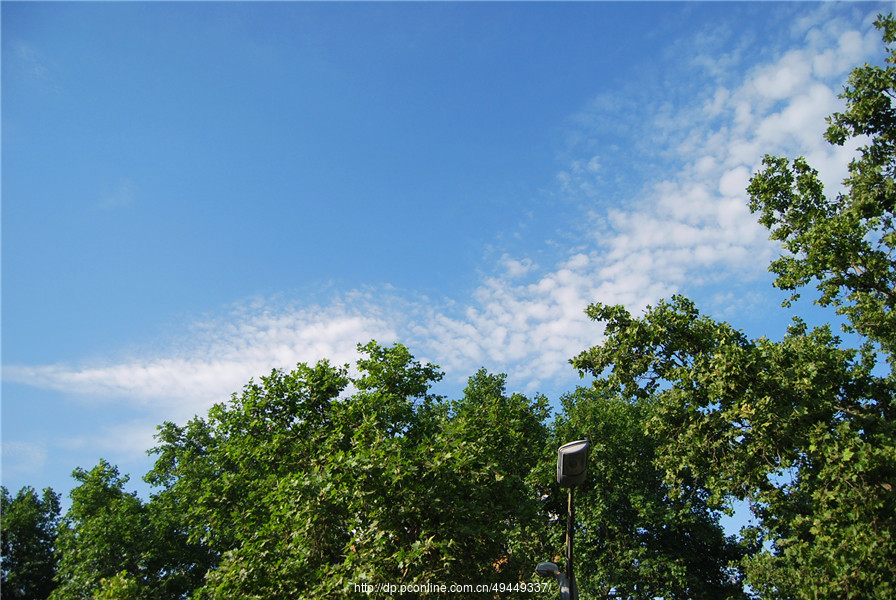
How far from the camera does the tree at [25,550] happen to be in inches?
1171

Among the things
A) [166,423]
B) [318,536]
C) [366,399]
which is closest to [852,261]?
[366,399]

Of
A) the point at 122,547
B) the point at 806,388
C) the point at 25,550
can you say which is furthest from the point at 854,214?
the point at 25,550

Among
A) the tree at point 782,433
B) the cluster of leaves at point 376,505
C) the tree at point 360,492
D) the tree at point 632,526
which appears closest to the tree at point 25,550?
the cluster of leaves at point 376,505

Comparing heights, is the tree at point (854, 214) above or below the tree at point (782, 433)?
above

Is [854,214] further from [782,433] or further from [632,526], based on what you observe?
[632,526]

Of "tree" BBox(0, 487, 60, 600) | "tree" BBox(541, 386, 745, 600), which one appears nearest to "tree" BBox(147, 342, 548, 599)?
"tree" BBox(541, 386, 745, 600)

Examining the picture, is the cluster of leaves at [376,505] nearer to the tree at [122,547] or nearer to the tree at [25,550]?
the tree at [122,547]

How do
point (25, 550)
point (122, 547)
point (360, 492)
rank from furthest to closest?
point (25, 550), point (122, 547), point (360, 492)

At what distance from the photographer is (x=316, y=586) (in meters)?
11.1

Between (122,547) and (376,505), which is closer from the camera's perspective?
(376,505)

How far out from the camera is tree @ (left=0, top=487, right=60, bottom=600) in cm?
2973

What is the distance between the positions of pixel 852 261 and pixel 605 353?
21.5 feet

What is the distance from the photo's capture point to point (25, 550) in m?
30.9

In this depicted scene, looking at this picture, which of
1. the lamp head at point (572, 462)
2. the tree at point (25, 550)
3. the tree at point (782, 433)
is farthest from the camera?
the tree at point (25, 550)
